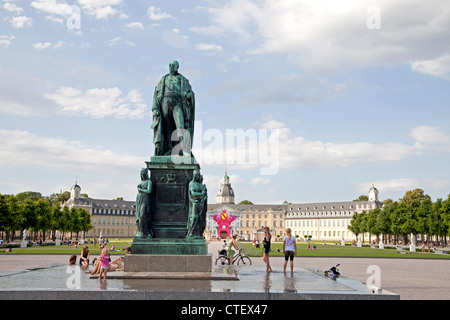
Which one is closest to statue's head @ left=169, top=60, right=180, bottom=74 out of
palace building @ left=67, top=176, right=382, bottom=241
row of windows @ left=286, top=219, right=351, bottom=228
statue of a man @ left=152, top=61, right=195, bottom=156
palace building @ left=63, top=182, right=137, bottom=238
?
statue of a man @ left=152, top=61, right=195, bottom=156

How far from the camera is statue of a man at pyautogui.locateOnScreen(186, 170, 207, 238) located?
43.8 feet

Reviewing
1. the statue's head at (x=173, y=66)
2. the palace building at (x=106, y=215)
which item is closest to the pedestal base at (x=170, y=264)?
the statue's head at (x=173, y=66)

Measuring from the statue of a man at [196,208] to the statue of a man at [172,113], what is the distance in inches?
62.2

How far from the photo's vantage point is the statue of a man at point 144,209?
13.4 m

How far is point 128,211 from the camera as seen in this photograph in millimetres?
180375

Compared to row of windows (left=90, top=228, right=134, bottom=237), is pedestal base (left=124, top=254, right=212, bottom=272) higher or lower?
higher

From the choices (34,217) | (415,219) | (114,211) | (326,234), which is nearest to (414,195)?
(415,219)

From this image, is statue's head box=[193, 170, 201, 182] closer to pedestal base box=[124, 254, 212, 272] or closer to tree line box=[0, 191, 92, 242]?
pedestal base box=[124, 254, 212, 272]

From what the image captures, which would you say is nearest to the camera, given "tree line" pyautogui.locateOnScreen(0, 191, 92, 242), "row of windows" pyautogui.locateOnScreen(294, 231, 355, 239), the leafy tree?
"tree line" pyautogui.locateOnScreen(0, 191, 92, 242)

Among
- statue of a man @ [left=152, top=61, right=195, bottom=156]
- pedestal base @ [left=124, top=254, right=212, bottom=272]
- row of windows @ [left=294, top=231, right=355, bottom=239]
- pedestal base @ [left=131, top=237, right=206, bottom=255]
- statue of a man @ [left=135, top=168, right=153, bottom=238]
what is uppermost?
statue of a man @ [left=152, top=61, right=195, bottom=156]

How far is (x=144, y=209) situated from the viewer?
44.2ft

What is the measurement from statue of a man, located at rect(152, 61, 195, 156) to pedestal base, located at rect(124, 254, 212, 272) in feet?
12.3
